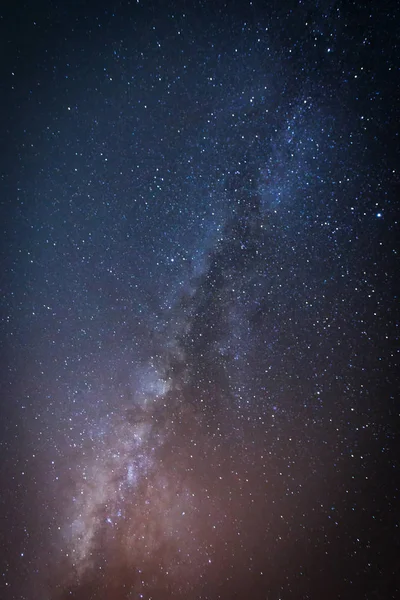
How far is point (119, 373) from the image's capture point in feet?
6.33

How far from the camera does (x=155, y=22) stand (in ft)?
4.83

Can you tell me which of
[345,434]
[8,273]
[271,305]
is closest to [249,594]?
[345,434]

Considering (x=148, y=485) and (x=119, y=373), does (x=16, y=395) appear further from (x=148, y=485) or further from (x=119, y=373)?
(x=148, y=485)

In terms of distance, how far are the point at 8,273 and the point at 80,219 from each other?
54 cm

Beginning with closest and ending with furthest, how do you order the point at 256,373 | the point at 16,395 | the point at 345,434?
1. the point at 345,434
2. the point at 256,373
3. the point at 16,395

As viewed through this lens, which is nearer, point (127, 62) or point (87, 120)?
point (127, 62)

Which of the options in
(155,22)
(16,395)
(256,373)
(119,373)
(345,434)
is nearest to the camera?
(155,22)

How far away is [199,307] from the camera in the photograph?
184cm

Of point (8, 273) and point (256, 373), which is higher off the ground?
point (8, 273)

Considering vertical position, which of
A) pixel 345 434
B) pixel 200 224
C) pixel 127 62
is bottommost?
pixel 345 434

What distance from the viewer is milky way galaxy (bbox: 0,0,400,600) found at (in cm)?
143

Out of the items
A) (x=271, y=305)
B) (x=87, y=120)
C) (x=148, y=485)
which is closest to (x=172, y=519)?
(x=148, y=485)

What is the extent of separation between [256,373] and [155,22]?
169 cm

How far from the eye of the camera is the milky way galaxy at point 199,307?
1.43 m
